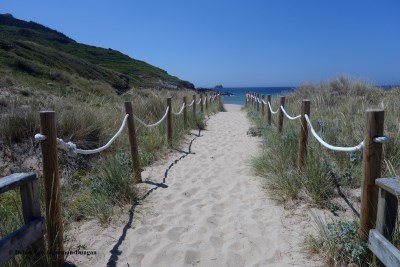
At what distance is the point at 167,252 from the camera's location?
366 cm

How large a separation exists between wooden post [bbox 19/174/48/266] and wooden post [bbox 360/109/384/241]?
8.64ft

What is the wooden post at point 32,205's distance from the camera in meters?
2.79

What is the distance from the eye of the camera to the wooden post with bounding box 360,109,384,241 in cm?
285

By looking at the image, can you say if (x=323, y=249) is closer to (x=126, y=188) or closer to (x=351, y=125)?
(x=126, y=188)

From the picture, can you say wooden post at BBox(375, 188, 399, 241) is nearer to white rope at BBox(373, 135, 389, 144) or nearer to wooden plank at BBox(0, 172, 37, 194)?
white rope at BBox(373, 135, 389, 144)

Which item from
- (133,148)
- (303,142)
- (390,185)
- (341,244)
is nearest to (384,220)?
(390,185)

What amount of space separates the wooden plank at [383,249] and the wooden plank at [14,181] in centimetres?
265

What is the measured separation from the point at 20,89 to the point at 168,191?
34.0 ft

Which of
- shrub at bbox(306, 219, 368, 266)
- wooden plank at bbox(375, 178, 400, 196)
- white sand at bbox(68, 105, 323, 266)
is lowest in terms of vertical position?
white sand at bbox(68, 105, 323, 266)

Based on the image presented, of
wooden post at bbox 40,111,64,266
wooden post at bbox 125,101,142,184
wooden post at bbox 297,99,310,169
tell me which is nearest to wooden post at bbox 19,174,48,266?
wooden post at bbox 40,111,64,266

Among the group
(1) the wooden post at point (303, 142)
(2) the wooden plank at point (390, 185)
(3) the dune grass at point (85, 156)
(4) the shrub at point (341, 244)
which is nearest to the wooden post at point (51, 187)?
(3) the dune grass at point (85, 156)

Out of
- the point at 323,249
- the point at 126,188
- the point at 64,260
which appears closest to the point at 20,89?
the point at 126,188

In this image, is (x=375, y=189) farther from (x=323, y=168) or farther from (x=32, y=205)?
(x=32, y=205)

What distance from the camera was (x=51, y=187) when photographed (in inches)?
124
